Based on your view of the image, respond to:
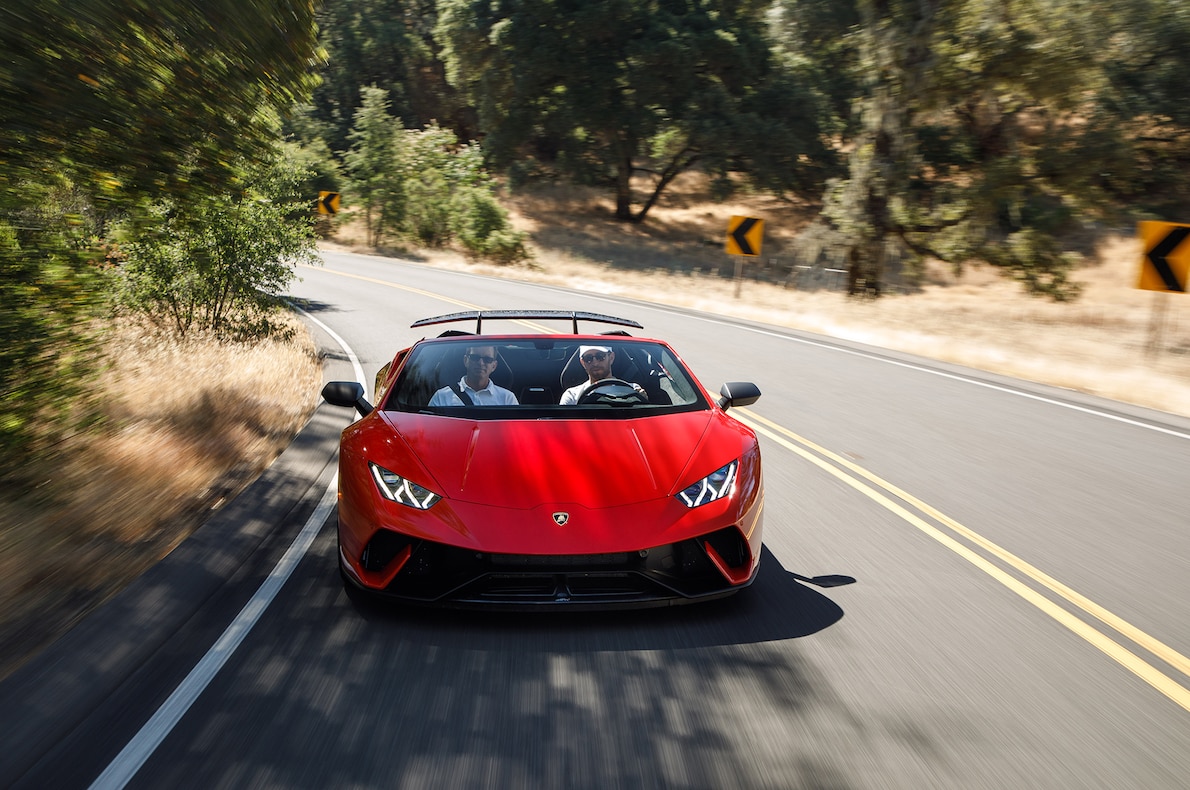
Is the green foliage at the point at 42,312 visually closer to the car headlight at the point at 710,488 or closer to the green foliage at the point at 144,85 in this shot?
the green foliage at the point at 144,85

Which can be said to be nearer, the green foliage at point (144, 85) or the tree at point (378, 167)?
the green foliage at point (144, 85)

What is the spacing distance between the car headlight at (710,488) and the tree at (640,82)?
38637 mm

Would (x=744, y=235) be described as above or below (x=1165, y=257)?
below

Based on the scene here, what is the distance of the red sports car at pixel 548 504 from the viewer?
3848mm

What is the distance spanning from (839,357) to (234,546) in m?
11.4

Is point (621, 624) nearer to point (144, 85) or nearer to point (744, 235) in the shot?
point (144, 85)

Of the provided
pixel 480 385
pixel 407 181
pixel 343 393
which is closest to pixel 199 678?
pixel 343 393

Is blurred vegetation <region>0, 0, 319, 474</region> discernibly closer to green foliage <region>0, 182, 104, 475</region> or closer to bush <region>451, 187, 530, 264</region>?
green foliage <region>0, 182, 104, 475</region>

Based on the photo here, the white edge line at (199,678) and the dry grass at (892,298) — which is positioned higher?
the white edge line at (199,678)

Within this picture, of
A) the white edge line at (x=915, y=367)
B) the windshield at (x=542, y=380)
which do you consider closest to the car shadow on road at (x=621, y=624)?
the windshield at (x=542, y=380)

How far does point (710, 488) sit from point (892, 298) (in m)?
27.1

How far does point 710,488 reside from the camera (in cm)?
421

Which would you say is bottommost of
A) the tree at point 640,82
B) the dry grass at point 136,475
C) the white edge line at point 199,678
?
the dry grass at point 136,475

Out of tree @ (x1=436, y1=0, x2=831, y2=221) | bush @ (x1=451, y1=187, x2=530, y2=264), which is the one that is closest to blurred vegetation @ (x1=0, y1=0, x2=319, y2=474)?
bush @ (x1=451, y1=187, x2=530, y2=264)
